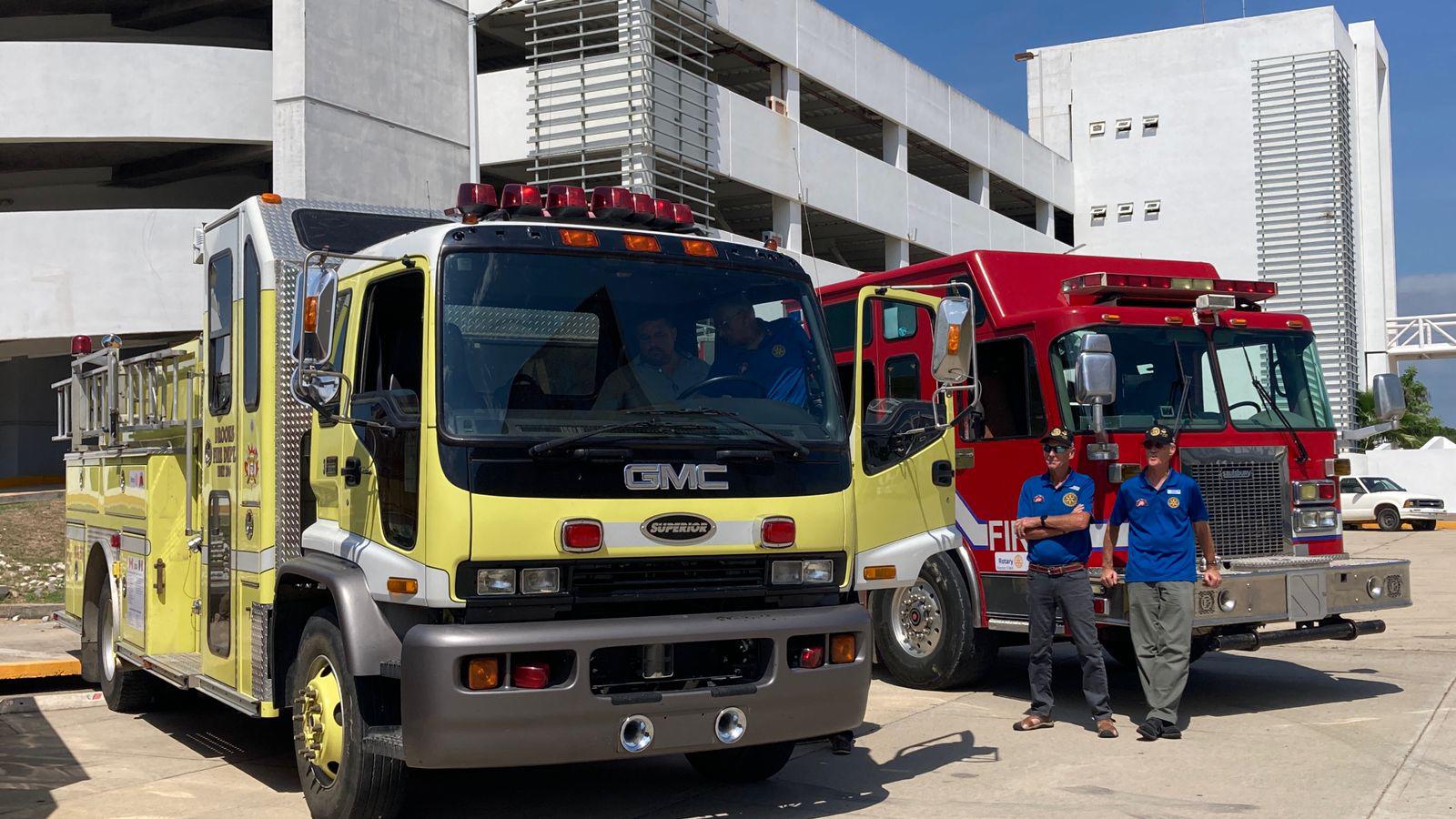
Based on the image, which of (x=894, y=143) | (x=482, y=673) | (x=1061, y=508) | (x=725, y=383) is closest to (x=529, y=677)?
(x=482, y=673)

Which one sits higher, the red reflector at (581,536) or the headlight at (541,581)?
the red reflector at (581,536)

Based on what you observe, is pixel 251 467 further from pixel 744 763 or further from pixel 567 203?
pixel 744 763

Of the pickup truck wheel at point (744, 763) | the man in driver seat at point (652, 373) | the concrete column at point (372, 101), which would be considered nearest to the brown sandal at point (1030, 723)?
the pickup truck wheel at point (744, 763)

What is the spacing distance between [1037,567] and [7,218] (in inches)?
760

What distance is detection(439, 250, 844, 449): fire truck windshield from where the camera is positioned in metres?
5.80

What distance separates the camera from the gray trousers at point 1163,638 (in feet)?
27.4

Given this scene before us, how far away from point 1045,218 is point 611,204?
40.9 metres

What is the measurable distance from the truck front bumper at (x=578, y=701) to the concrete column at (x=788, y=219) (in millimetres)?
23010

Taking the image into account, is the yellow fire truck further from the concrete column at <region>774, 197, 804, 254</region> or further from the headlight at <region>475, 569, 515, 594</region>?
the concrete column at <region>774, 197, 804, 254</region>

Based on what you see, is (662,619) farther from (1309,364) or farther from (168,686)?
(1309,364)

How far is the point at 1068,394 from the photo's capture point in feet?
30.9

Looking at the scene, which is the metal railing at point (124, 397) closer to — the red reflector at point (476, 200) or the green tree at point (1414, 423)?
the red reflector at point (476, 200)

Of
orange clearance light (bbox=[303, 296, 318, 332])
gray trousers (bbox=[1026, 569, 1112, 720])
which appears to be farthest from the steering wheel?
gray trousers (bbox=[1026, 569, 1112, 720])

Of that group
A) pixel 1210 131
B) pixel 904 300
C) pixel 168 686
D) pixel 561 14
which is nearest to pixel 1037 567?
pixel 904 300
